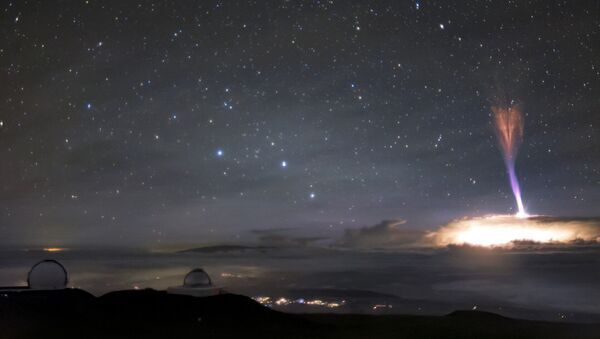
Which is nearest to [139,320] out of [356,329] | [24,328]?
[24,328]

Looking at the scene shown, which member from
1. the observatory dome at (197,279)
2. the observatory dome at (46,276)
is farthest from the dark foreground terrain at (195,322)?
the observatory dome at (197,279)

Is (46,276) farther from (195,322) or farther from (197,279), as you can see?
(195,322)

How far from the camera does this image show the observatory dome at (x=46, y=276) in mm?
31656

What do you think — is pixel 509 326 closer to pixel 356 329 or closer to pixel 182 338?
pixel 356 329

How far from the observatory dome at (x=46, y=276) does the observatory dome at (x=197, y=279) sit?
21.4ft

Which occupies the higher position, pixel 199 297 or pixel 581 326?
pixel 199 297

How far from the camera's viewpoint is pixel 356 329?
28359mm

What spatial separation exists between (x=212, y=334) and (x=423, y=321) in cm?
1174

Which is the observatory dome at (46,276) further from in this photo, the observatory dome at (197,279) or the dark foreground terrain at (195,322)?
the observatory dome at (197,279)

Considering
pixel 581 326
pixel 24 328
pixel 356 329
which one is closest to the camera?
pixel 24 328

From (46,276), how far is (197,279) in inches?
313

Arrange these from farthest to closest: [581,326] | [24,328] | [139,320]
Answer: [581,326], [139,320], [24,328]

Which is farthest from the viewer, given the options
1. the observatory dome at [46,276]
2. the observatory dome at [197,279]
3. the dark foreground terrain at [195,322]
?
the observatory dome at [197,279]

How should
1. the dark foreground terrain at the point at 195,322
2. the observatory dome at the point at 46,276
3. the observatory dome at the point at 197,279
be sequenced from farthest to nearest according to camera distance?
the observatory dome at the point at 197,279 < the observatory dome at the point at 46,276 < the dark foreground terrain at the point at 195,322
